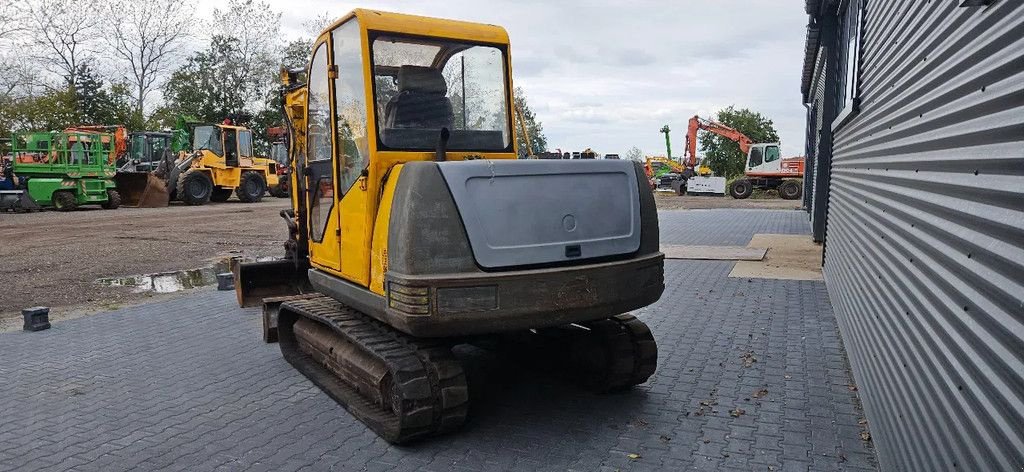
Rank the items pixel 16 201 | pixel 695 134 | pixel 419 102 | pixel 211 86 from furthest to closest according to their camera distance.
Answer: pixel 211 86 → pixel 695 134 → pixel 16 201 → pixel 419 102

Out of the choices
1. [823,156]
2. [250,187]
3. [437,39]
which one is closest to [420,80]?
[437,39]

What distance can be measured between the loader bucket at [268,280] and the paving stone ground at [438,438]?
21.6 inches

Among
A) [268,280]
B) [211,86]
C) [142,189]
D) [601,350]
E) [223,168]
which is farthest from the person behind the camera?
[211,86]

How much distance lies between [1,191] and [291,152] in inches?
794

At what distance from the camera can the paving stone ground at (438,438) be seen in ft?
12.9

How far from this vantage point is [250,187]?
94.5ft

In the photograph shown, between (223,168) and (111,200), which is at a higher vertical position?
(223,168)

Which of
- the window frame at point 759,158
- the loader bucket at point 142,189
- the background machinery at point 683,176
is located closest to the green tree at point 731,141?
the background machinery at point 683,176

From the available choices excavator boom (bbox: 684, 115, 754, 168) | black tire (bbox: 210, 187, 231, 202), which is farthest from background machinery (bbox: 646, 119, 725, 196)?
black tire (bbox: 210, 187, 231, 202)

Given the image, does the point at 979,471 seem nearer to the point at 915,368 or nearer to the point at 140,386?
the point at 915,368

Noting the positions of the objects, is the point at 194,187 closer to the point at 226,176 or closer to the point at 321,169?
the point at 226,176

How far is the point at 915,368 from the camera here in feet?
10.0

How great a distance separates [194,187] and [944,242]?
89.3 ft

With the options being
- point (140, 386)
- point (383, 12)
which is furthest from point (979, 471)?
point (140, 386)
